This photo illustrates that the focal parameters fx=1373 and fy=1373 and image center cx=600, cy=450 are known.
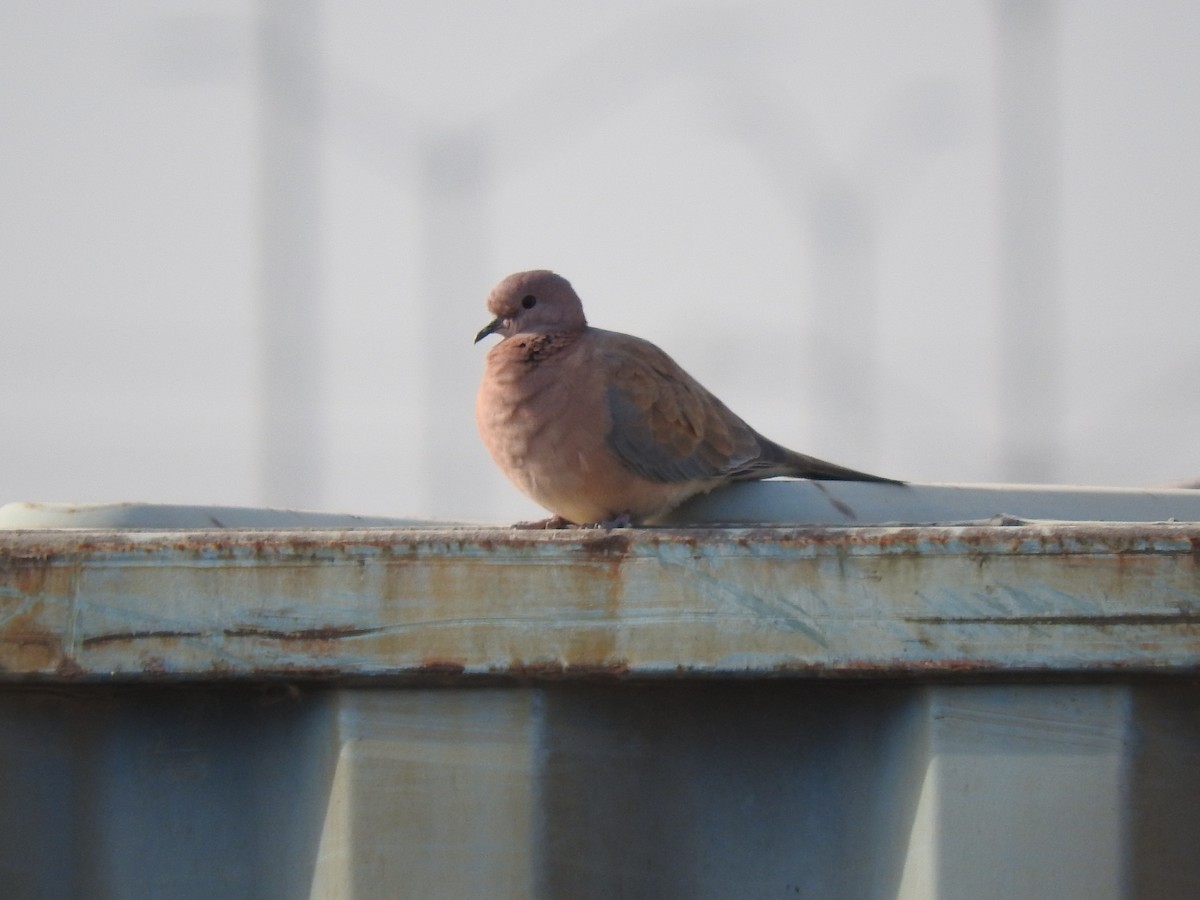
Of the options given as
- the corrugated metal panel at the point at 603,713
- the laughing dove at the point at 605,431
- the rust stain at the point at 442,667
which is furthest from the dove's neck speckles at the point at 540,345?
the rust stain at the point at 442,667

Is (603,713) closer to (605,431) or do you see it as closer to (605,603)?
(605,603)

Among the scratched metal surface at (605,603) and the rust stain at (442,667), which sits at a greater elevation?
the scratched metal surface at (605,603)

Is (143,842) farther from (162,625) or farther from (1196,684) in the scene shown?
(1196,684)

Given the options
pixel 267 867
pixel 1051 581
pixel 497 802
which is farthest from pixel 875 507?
pixel 267 867

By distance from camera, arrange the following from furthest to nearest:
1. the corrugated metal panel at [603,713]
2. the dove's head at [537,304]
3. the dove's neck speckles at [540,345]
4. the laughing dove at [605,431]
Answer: the dove's head at [537,304], the dove's neck speckles at [540,345], the laughing dove at [605,431], the corrugated metal panel at [603,713]

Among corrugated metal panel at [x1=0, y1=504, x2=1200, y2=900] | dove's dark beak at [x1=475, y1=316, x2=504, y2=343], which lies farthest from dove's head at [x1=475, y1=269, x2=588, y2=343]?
corrugated metal panel at [x1=0, y1=504, x2=1200, y2=900]

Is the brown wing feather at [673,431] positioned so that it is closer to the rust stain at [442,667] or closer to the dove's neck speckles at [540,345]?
the dove's neck speckles at [540,345]
